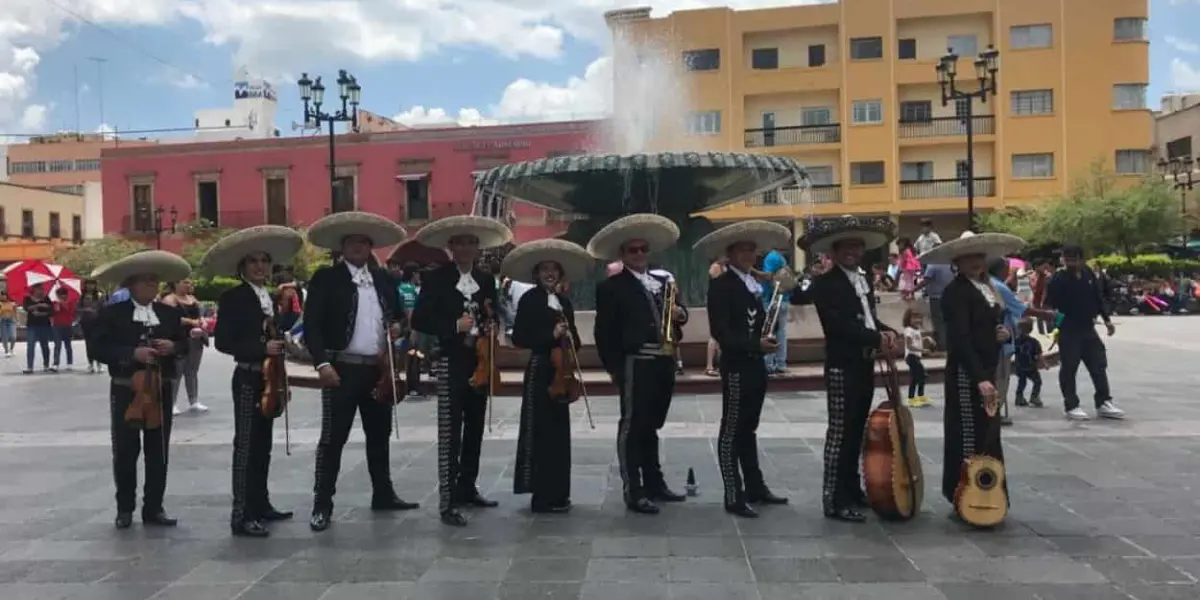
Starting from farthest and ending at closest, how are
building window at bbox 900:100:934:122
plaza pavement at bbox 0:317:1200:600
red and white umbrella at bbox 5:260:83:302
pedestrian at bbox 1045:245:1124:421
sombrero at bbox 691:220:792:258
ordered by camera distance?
building window at bbox 900:100:934:122, red and white umbrella at bbox 5:260:83:302, pedestrian at bbox 1045:245:1124:421, sombrero at bbox 691:220:792:258, plaza pavement at bbox 0:317:1200:600

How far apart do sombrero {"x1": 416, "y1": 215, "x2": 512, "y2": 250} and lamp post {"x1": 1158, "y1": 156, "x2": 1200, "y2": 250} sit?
40.8 m

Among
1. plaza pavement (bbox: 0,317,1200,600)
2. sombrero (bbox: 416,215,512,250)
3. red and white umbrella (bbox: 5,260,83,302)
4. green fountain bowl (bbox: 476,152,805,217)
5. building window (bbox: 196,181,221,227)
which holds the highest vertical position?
building window (bbox: 196,181,221,227)

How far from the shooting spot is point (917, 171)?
44.4 m

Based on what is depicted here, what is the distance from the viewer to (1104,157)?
4291cm

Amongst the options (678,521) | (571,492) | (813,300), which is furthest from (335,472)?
(813,300)

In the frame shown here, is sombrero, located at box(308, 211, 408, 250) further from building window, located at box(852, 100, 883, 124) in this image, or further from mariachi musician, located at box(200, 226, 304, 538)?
building window, located at box(852, 100, 883, 124)

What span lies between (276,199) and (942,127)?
31091mm

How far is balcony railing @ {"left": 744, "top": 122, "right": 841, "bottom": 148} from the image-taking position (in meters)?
44.7

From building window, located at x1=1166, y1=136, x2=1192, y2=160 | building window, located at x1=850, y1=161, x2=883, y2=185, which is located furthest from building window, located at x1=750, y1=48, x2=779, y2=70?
building window, located at x1=1166, y1=136, x2=1192, y2=160

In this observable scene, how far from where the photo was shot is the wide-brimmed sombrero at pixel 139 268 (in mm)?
5965

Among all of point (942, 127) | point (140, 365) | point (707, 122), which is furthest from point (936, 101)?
point (140, 365)

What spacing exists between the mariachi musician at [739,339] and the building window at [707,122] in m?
39.8

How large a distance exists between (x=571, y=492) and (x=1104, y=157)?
140 feet

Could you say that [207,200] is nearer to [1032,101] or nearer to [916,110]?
[916,110]
